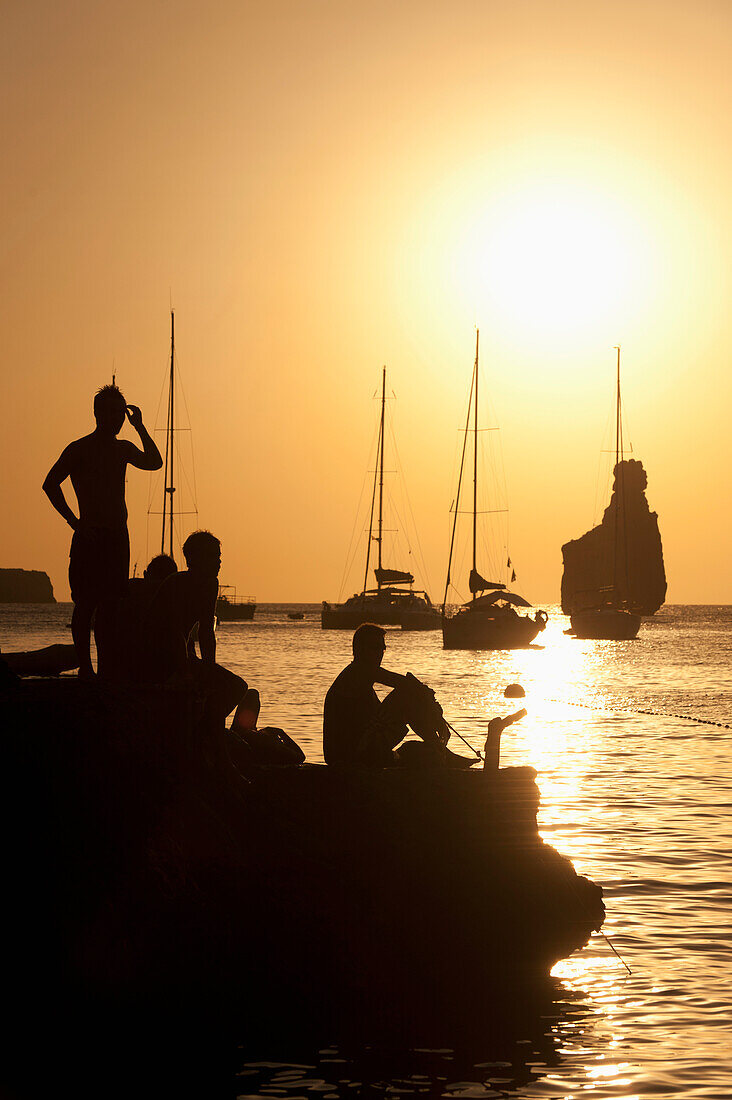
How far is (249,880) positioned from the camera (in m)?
8.53

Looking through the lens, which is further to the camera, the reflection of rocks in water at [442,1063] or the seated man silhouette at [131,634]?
the seated man silhouette at [131,634]

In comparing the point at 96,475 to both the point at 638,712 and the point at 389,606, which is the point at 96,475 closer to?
the point at 638,712

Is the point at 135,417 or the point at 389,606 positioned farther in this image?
the point at 389,606

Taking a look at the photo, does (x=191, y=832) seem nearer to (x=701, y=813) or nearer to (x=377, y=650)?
(x=377, y=650)

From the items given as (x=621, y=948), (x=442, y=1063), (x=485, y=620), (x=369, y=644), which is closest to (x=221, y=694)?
(x=369, y=644)

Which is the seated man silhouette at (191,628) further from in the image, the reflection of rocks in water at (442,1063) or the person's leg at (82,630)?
the reflection of rocks in water at (442,1063)

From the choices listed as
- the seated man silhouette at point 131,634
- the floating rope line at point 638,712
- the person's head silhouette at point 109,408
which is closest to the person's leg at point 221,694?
the seated man silhouette at point 131,634

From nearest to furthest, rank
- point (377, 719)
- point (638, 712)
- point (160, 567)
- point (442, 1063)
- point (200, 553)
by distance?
1. point (442, 1063)
2. point (200, 553)
3. point (377, 719)
4. point (160, 567)
5. point (638, 712)

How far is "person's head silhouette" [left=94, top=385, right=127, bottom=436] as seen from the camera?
9.09 metres

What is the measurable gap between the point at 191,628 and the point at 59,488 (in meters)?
1.38

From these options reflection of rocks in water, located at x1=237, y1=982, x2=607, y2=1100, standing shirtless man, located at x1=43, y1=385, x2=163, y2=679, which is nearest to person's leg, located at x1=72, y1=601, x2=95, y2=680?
standing shirtless man, located at x1=43, y1=385, x2=163, y2=679

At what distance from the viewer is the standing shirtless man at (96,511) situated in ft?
29.7

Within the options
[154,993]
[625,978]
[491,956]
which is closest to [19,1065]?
[154,993]

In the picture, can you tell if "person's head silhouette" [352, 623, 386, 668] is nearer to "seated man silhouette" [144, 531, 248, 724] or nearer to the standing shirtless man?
"seated man silhouette" [144, 531, 248, 724]
